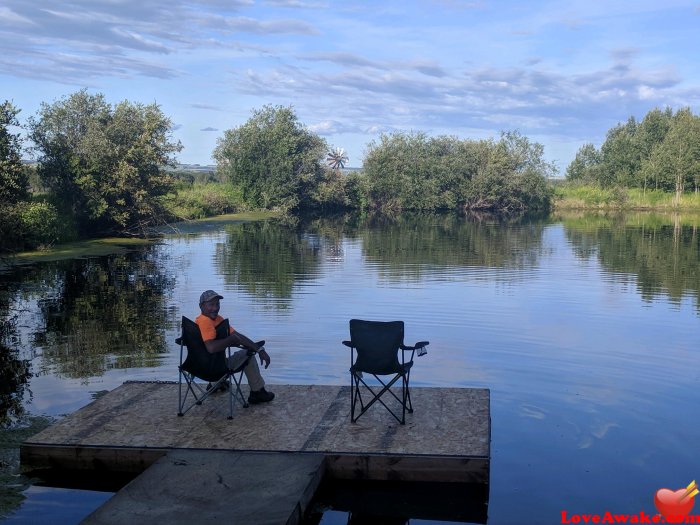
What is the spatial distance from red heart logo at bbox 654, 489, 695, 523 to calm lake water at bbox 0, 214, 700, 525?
4.6 inches

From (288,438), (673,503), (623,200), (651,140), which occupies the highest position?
A: (651,140)

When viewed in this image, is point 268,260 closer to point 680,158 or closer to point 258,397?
point 258,397

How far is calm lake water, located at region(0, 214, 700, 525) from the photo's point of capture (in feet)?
21.0

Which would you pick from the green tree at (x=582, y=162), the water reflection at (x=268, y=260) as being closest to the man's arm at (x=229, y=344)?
the water reflection at (x=268, y=260)

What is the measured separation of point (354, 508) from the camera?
585cm

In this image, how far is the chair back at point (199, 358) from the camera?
7.03 metres

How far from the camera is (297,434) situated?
6.70 meters

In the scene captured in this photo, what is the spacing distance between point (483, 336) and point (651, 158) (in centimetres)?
6430

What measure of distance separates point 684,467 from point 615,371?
344cm

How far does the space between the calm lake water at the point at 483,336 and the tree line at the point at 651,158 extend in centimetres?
4555

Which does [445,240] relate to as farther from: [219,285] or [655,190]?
[655,190]

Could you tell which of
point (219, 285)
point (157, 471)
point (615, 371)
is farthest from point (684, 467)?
point (219, 285)

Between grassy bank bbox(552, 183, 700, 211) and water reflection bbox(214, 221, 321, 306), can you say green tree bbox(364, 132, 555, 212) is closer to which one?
grassy bank bbox(552, 183, 700, 211)

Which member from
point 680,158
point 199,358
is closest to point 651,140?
point 680,158
